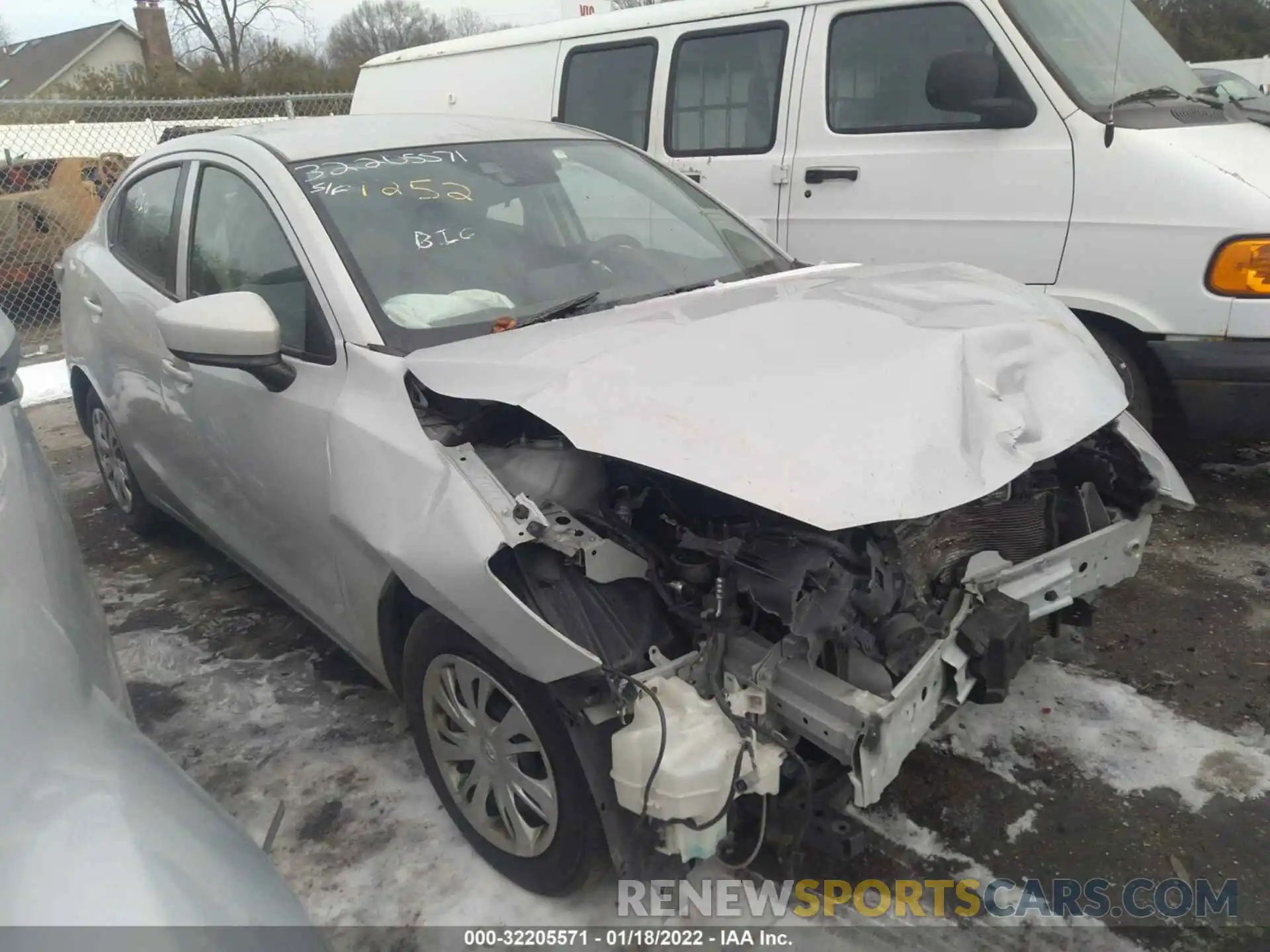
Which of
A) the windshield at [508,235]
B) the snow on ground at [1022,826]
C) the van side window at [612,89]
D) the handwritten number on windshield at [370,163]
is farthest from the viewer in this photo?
the van side window at [612,89]

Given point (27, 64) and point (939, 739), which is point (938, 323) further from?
point (27, 64)

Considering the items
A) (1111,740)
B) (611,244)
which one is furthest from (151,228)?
(1111,740)

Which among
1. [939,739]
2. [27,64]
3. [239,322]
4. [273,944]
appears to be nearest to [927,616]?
[939,739]

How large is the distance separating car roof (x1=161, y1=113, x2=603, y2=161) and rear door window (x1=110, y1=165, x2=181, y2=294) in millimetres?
170

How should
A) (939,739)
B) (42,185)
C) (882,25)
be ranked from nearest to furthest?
(939,739) < (882,25) < (42,185)

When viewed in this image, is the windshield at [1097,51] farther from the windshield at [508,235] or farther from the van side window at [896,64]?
the windshield at [508,235]

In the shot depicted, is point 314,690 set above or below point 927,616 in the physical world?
below

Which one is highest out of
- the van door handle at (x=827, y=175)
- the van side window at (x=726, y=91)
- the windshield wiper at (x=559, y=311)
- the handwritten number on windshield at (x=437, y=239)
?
the van side window at (x=726, y=91)

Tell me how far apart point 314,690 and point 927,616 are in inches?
81.3

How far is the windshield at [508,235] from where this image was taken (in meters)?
2.54

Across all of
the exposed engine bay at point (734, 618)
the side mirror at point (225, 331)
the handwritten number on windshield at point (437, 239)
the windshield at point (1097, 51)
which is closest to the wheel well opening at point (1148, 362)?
the windshield at point (1097, 51)

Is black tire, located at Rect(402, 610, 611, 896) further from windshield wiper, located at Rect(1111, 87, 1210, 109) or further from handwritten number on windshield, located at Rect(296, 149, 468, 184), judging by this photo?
windshield wiper, located at Rect(1111, 87, 1210, 109)

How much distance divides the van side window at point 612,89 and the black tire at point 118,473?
2.92 meters

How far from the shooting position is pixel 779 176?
4801mm
